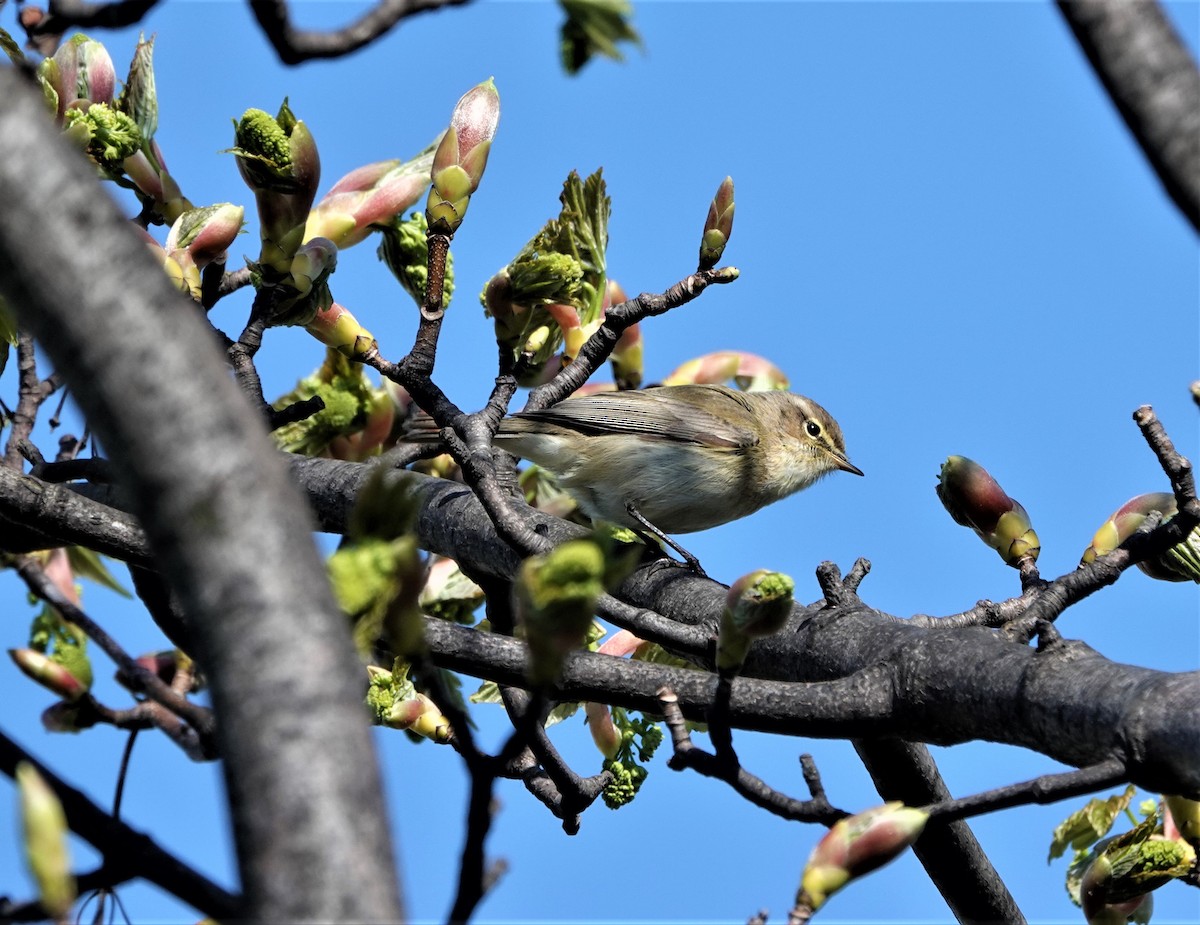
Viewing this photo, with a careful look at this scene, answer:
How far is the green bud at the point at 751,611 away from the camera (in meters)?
2.34

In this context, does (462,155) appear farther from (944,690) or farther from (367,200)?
(944,690)

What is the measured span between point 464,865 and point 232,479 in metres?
0.61

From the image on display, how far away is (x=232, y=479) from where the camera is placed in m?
1.22

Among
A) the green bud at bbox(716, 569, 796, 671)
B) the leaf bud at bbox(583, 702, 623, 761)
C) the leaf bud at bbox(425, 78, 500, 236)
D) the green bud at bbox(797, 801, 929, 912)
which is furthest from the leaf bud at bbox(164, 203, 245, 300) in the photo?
the green bud at bbox(797, 801, 929, 912)

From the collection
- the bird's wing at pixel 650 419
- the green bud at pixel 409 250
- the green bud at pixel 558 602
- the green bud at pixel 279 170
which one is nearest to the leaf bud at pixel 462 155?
the green bud at pixel 279 170

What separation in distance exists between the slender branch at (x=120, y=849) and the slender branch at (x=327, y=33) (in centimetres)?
115

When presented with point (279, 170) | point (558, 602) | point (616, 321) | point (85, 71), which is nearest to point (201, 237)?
point (279, 170)

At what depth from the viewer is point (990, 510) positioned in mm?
3934

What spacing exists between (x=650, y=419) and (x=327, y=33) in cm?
544

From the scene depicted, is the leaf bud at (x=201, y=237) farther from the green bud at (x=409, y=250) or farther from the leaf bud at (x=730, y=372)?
the leaf bud at (x=730, y=372)

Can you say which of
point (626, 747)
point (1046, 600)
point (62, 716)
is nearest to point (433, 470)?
point (62, 716)

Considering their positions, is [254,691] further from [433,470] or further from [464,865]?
[433,470]

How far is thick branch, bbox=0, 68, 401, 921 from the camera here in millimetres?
1199

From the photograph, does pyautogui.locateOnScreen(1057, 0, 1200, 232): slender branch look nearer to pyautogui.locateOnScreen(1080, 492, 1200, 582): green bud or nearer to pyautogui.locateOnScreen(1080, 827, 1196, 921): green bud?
pyautogui.locateOnScreen(1080, 492, 1200, 582): green bud
